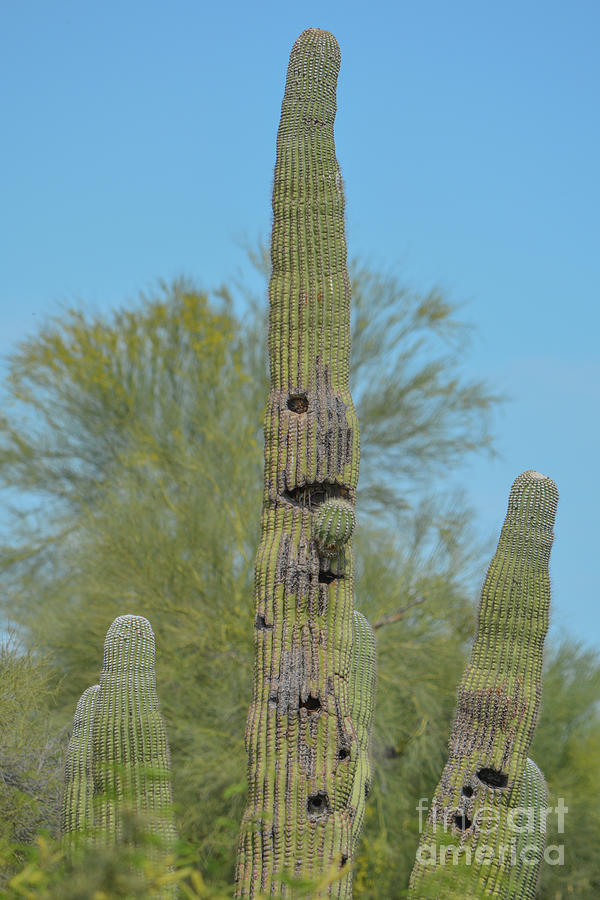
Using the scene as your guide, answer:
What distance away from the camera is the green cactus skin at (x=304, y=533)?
6.17 m

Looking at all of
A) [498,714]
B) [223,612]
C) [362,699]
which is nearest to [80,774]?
[362,699]

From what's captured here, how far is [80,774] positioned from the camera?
751 centimetres

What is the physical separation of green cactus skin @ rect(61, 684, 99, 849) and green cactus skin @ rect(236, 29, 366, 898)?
1.44 meters

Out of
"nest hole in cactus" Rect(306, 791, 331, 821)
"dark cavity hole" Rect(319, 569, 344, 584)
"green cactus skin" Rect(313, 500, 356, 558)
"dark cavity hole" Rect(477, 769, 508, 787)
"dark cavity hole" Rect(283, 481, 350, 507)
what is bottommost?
"nest hole in cactus" Rect(306, 791, 331, 821)

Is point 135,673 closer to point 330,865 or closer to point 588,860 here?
point 330,865

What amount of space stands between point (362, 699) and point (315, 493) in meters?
1.35

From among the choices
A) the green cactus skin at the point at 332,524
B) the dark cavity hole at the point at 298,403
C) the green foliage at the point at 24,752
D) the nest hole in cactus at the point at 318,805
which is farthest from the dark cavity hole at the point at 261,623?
the green foliage at the point at 24,752

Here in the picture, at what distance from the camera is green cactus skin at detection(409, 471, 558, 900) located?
21.7 ft

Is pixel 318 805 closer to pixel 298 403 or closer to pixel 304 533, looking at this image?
pixel 304 533

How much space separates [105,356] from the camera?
2072cm

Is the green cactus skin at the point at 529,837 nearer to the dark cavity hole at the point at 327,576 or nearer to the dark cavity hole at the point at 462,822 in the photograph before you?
the dark cavity hole at the point at 462,822

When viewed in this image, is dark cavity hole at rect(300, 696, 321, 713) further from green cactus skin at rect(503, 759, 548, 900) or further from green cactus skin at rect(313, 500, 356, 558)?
green cactus skin at rect(503, 759, 548, 900)

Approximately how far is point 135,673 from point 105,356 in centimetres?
1406

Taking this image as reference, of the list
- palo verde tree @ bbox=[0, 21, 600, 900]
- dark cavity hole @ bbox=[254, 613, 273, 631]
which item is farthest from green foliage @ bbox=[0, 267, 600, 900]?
dark cavity hole @ bbox=[254, 613, 273, 631]
